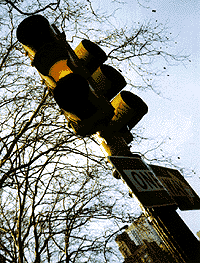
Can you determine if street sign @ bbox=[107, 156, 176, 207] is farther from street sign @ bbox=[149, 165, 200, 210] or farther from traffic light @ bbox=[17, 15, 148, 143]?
traffic light @ bbox=[17, 15, 148, 143]

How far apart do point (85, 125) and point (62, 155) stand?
208 inches

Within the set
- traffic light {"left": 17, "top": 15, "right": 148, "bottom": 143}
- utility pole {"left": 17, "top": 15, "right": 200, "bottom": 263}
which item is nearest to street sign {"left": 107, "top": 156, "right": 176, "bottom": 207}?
utility pole {"left": 17, "top": 15, "right": 200, "bottom": 263}

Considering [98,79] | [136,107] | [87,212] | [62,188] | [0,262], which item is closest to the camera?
[136,107]

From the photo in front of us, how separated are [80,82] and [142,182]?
0.82m

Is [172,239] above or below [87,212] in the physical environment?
below

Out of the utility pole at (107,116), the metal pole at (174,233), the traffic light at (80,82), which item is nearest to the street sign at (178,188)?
the utility pole at (107,116)

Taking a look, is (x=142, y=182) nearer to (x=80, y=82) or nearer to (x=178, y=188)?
(x=178, y=188)

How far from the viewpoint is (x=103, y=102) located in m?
1.48

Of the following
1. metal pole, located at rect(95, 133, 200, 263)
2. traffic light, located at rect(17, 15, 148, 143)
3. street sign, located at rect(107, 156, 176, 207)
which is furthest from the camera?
traffic light, located at rect(17, 15, 148, 143)

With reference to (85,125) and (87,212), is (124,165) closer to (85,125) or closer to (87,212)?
(85,125)

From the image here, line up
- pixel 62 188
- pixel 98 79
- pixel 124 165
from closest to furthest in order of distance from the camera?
1. pixel 124 165
2. pixel 98 79
3. pixel 62 188

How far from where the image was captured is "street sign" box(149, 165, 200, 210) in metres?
1.36

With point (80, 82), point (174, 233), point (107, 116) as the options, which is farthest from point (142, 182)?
point (80, 82)

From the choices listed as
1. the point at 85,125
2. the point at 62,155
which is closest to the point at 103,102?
the point at 85,125
